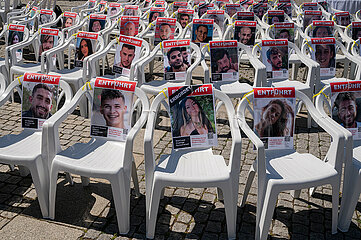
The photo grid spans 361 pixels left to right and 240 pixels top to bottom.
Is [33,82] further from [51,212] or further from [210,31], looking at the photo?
[210,31]

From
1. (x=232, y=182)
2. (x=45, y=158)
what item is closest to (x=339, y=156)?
(x=232, y=182)

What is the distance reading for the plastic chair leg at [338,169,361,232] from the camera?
3285 millimetres

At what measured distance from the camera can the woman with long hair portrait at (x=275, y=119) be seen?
A: 3498 mm

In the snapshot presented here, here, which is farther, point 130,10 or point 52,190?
point 130,10

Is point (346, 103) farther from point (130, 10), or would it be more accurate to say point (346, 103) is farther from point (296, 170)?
point (130, 10)

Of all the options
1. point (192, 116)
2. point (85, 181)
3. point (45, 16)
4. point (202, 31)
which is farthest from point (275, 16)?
point (85, 181)

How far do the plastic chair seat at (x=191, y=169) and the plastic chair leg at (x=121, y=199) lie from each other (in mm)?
285

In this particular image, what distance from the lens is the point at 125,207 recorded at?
3.27 m

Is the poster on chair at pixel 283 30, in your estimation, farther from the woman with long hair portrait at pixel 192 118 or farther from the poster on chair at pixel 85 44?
the woman with long hair portrait at pixel 192 118

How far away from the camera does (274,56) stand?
5438 mm

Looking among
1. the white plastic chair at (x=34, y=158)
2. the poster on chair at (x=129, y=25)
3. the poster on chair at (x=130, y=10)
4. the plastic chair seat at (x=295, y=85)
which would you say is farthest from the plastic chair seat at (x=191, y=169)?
the poster on chair at (x=130, y=10)

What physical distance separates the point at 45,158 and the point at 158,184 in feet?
3.40

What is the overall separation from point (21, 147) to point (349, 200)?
2876 millimetres

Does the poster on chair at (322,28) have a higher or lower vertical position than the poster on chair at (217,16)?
lower
